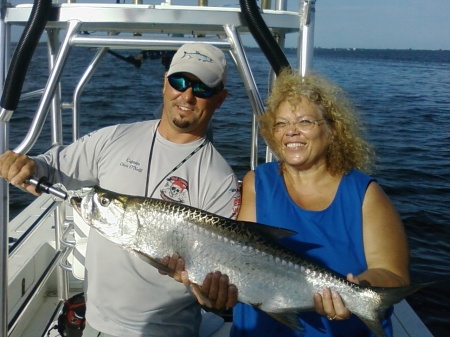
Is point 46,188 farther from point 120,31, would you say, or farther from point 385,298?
point 385,298

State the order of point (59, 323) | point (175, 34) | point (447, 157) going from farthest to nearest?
1. point (447, 157)
2. point (59, 323)
3. point (175, 34)

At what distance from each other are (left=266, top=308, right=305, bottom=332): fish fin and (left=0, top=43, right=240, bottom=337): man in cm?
57

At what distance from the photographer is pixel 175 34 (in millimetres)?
3684

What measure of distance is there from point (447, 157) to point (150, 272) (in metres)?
14.9

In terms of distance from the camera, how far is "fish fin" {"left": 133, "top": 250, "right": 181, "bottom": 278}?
2.62 metres

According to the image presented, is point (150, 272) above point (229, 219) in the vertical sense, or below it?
below

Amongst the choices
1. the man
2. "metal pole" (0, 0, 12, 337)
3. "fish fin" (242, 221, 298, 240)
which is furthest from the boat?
"fish fin" (242, 221, 298, 240)

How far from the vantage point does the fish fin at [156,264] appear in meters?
2.62

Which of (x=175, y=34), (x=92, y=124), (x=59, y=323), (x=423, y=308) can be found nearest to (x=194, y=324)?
(x=59, y=323)

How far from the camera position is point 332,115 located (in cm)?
279

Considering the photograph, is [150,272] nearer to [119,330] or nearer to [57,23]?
[119,330]

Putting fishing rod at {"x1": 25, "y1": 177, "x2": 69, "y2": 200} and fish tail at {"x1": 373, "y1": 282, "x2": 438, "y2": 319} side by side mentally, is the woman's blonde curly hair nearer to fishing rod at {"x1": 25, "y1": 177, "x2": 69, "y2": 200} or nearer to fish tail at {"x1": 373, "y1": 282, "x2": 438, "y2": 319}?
fish tail at {"x1": 373, "y1": 282, "x2": 438, "y2": 319}

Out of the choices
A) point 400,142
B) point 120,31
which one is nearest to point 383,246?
point 120,31

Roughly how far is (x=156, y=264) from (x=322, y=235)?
0.78m
